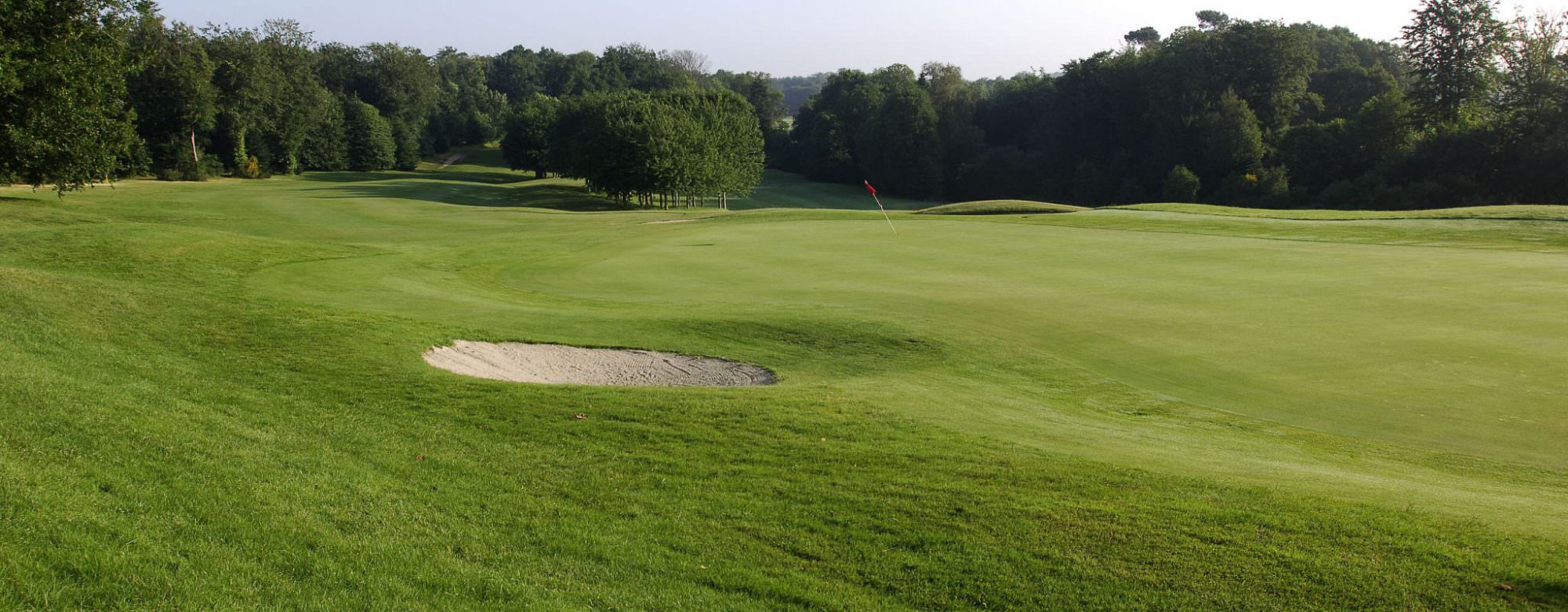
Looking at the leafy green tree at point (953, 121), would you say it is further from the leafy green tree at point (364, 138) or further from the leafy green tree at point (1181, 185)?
the leafy green tree at point (364, 138)

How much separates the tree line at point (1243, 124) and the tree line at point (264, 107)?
2362 cm

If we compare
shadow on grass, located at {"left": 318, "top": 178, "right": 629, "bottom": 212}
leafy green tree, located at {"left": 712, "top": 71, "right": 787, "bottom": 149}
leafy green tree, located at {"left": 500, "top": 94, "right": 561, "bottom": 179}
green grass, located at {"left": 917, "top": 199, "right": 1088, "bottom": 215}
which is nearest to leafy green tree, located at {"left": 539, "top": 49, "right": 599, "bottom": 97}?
leafy green tree, located at {"left": 712, "top": 71, "right": 787, "bottom": 149}

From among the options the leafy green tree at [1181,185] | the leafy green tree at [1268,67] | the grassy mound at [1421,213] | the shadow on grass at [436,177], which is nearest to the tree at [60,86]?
the grassy mound at [1421,213]

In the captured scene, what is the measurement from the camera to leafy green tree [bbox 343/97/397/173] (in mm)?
102500

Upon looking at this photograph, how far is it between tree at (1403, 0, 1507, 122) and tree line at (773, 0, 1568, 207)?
0.13 m

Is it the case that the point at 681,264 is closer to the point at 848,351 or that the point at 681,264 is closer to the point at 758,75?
the point at 848,351

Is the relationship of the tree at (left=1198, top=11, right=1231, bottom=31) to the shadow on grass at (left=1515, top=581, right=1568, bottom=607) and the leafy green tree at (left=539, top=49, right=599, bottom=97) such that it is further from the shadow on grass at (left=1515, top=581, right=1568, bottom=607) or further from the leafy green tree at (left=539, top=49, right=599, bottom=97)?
the shadow on grass at (left=1515, top=581, right=1568, bottom=607)

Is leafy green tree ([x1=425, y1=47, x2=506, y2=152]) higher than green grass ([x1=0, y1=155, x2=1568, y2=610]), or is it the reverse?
leafy green tree ([x1=425, y1=47, x2=506, y2=152])

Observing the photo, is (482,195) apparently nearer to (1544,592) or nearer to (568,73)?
(1544,592)

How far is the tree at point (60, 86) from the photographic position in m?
32.4

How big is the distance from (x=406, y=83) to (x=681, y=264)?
106229 millimetres

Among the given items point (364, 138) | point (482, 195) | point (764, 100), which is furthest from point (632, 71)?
point (482, 195)

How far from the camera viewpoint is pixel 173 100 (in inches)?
3022

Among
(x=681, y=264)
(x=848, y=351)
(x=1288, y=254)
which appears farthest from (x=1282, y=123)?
(x=848, y=351)
